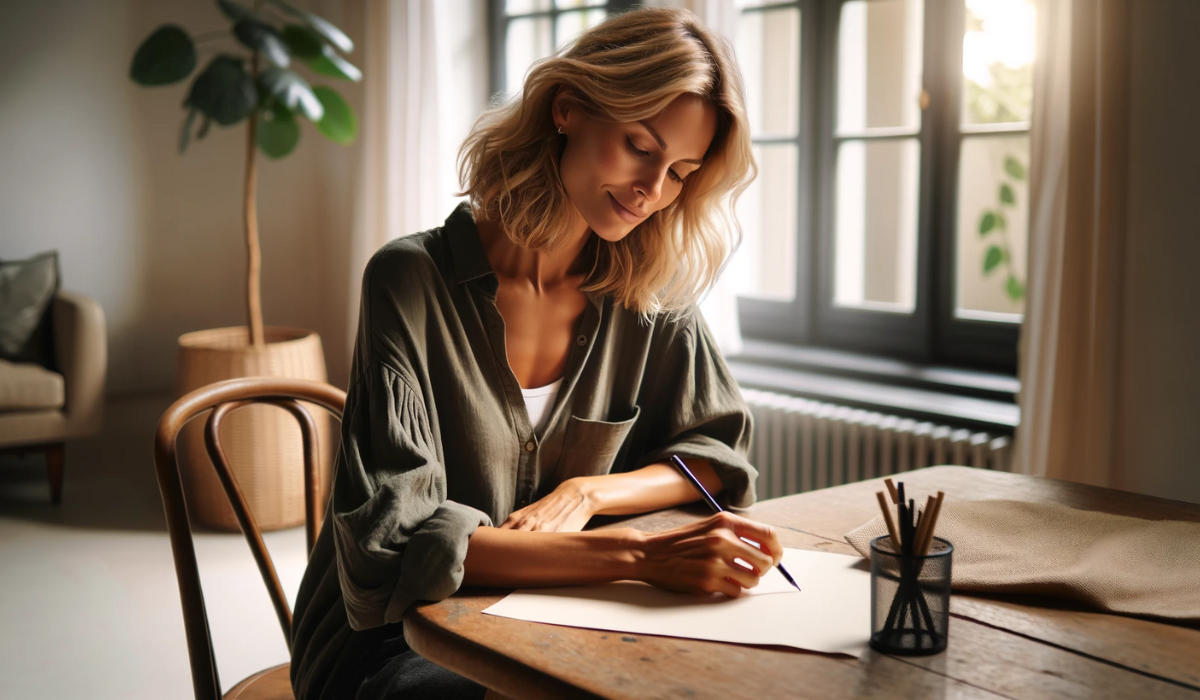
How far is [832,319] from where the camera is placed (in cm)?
317

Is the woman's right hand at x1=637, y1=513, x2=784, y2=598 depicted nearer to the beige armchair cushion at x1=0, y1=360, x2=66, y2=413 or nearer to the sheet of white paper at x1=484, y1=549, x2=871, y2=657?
the sheet of white paper at x1=484, y1=549, x2=871, y2=657

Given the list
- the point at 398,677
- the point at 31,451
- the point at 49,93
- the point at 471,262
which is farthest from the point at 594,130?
the point at 49,93

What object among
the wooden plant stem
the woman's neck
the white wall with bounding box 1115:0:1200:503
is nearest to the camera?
the woman's neck

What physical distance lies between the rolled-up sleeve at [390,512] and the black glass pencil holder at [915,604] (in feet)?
1.37

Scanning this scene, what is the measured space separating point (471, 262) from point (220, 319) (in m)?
3.77

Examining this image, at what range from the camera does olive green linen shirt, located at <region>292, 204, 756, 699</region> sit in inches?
42.3

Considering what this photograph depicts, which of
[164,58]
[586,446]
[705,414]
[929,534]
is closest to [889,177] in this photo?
[705,414]

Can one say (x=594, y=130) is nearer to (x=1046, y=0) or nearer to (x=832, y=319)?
(x=1046, y=0)

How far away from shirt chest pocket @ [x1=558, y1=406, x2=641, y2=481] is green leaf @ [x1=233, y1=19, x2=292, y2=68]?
257cm

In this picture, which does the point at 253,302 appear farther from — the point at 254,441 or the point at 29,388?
the point at 29,388

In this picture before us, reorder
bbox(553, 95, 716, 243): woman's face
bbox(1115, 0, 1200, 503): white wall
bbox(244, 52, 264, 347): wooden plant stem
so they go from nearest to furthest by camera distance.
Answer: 1. bbox(553, 95, 716, 243): woman's face
2. bbox(1115, 0, 1200, 503): white wall
3. bbox(244, 52, 264, 347): wooden plant stem

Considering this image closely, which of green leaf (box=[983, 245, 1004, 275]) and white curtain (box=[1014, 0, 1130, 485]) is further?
green leaf (box=[983, 245, 1004, 275])

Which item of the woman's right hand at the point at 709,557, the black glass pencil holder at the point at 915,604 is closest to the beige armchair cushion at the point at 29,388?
the woman's right hand at the point at 709,557

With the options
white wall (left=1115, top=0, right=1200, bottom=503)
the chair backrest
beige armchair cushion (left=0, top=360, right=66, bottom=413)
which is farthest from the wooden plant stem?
white wall (left=1115, top=0, right=1200, bottom=503)
